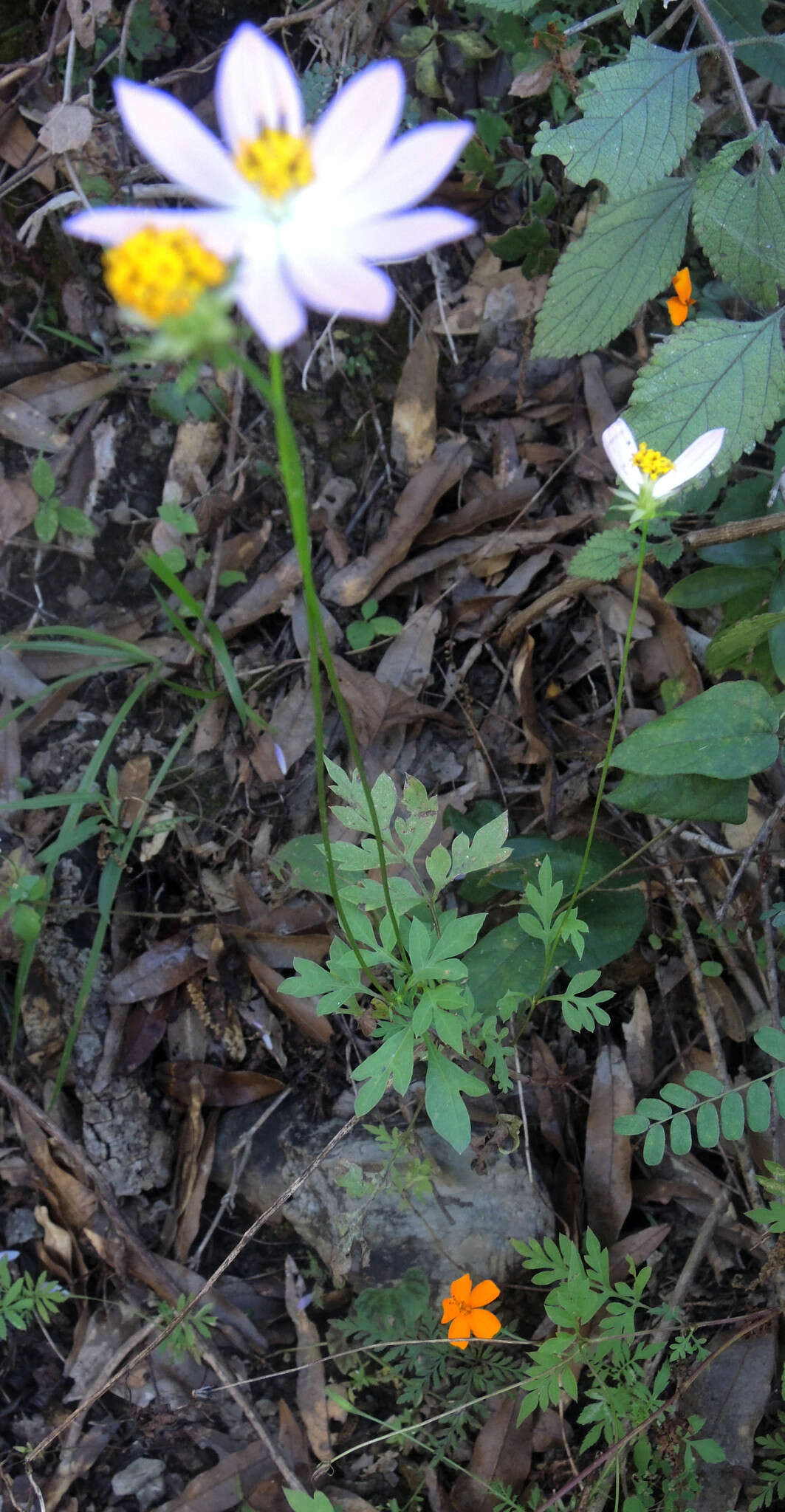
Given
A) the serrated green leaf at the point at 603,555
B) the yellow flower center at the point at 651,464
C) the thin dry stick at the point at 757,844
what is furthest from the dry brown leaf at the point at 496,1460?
the yellow flower center at the point at 651,464

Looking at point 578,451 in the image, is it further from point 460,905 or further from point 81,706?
point 81,706

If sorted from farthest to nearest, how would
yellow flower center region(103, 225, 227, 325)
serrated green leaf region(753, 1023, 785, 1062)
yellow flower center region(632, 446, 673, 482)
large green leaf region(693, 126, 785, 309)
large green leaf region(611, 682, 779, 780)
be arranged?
large green leaf region(693, 126, 785, 309)
large green leaf region(611, 682, 779, 780)
serrated green leaf region(753, 1023, 785, 1062)
yellow flower center region(632, 446, 673, 482)
yellow flower center region(103, 225, 227, 325)

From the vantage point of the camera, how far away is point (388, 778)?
5.62ft

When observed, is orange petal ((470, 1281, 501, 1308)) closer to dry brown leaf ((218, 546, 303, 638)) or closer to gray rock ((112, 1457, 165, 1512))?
gray rock ((112, 1457, 165, 1512))

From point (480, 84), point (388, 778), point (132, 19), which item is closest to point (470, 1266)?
point (388, 778)

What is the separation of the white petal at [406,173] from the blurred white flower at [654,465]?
0.52m

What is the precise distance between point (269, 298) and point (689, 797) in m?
1.36

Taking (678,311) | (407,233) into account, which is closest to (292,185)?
(407,233)

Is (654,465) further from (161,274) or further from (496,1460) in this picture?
(496,1460)

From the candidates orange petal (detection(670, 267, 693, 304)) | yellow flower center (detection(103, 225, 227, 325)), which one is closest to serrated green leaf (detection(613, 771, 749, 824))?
orange petal (detection(670, 267, 693, 304))

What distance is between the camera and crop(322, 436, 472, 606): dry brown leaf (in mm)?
2578

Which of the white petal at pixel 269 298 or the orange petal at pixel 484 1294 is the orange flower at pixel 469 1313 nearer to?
the orange petal at pixel 484 1294

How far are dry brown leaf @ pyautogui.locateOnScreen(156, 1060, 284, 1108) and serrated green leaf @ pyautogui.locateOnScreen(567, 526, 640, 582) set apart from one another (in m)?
1.38

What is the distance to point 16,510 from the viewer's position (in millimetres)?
2711
